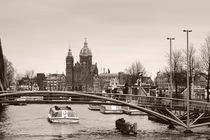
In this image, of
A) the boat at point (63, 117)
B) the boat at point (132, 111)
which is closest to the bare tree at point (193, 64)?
the boat at point (132, 111)

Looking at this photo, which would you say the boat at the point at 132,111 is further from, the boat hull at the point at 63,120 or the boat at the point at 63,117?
the boat hull at the point at 63,120

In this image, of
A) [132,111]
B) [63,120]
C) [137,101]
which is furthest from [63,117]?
[132,111]

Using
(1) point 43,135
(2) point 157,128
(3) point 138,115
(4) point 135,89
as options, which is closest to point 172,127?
(2) point 157,128

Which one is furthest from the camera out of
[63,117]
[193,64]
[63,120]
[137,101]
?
[193,64]

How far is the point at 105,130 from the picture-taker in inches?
1964

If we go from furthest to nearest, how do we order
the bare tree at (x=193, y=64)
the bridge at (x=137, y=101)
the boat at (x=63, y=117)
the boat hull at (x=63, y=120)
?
the bare tree at (x=193, y=64)
the boat at (x=63, y=117)
the boat hull at (x=63, y=120)
the bridge at (x=137, y=101)

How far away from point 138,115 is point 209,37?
1648 centimetres

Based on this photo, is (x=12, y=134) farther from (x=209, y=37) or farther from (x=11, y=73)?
(x=11, y=73)

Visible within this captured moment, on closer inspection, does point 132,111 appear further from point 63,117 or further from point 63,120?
point 63,120

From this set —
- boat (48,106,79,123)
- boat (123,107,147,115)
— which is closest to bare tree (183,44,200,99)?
boat (123,107,147,115)

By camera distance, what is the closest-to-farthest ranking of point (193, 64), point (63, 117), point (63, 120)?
point (63, 120) → point (63, 117) → point (193, 64)

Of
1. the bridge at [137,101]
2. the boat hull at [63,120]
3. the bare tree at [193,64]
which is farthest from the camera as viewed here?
the bare tree at [193,64]

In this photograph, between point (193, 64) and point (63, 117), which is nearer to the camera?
point (63, 117)

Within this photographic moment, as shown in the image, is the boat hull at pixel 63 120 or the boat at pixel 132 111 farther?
the boat at pixel 132 111
